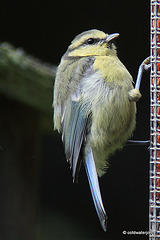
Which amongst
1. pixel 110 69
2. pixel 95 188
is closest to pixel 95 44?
pixel 110 69

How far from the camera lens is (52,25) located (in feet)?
19.6

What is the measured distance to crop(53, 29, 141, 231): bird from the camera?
3.27 m

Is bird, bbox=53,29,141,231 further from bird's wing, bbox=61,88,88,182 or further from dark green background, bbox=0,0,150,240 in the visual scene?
dark green background, bbox=0,0,150,240

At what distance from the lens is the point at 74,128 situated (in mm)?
3322

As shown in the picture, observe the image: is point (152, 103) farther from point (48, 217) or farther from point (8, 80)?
point (48, 217)

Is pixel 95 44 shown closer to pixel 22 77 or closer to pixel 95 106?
pixel 95 106

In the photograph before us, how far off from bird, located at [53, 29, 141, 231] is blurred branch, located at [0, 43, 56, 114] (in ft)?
0.57

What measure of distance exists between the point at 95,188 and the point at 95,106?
54cm

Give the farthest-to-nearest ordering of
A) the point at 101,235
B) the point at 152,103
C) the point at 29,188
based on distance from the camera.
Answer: the point at 101,235 < the point at 29,188 < the point at 152,103

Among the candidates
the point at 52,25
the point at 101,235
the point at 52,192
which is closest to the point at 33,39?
the point at 52,25

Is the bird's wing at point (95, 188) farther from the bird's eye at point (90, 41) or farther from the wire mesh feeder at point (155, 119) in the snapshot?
the bird's eye at point (90, 41)

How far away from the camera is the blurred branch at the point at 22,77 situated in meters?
3.08

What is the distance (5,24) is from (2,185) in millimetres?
3027

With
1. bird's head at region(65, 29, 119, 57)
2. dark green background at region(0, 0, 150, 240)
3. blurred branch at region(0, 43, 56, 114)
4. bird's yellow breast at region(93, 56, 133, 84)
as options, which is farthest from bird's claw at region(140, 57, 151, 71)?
dark green background at region(0, 0, 150, 240)
